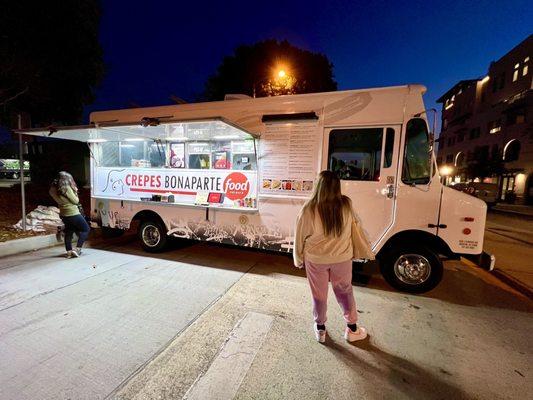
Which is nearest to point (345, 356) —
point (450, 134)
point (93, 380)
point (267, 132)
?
point (93, 380)

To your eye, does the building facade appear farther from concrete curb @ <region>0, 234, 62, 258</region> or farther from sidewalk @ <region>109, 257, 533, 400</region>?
concrete curb @ <region>0, 234, 62, 258</region>

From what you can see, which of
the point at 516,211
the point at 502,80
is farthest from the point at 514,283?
the point at 502,80

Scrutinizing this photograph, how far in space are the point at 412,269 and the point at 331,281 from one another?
2293mm

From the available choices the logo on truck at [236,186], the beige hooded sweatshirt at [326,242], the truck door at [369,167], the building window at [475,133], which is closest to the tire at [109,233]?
the logo on truck at [236,186]

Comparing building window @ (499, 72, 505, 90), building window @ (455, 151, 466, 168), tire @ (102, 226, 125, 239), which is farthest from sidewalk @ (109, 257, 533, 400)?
building window @ (455, 151, 466, 168)

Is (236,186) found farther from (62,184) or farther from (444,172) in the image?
(444,172)

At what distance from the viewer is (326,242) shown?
2793 millimetres

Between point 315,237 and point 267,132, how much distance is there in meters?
2.82

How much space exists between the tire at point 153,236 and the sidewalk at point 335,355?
8.70ft

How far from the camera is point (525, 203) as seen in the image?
2519 centimetres

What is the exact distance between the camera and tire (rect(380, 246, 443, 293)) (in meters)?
4.32

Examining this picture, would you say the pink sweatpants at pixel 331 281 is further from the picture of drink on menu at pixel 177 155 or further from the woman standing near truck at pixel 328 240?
the picture of drink on menu at pixel 177 155

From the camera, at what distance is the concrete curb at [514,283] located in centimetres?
466

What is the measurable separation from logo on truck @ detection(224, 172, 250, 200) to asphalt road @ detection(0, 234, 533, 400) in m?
1.46
